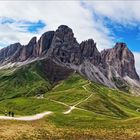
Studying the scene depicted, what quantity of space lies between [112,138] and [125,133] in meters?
6.58

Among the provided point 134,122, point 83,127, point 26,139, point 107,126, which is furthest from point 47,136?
point 134,122

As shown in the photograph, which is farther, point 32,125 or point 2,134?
point 32,125

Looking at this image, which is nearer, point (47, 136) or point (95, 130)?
point (47, 136)

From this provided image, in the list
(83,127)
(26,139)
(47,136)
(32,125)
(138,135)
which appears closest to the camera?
(26,139)

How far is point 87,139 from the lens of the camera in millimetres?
76875

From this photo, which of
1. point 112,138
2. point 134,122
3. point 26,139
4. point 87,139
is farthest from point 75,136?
point 134,122

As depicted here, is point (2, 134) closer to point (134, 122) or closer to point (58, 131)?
point (58, 131)

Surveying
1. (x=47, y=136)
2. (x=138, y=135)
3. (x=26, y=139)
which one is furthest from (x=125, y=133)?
(x=26, y=139)

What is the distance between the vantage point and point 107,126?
3792 inches

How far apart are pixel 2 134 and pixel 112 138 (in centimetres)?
2644

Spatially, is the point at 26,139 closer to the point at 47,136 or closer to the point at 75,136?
the point at 47,136

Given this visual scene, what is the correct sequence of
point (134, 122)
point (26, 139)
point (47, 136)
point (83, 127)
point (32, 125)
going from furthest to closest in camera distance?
point (134, 122) → point (83, 127) → point (32, 125) → point (47, 136) → point (26, 139)

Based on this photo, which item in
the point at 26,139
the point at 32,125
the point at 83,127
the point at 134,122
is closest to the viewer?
the point at 26,139

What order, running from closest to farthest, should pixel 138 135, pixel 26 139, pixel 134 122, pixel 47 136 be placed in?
pixel 26 139
pixel 47 136
pixel 138 135
pixel 134 122
